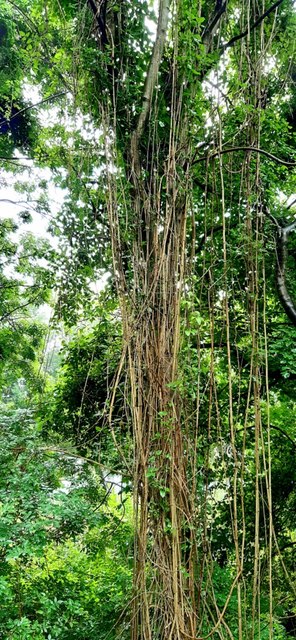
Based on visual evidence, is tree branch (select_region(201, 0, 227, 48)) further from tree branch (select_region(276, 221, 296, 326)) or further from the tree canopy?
tree branch (select_region(276, 221, 296, 326))

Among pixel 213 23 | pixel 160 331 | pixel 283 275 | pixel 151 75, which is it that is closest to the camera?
pixel 160 331

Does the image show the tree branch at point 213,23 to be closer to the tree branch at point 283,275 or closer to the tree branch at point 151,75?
the tree branch at point 151,75

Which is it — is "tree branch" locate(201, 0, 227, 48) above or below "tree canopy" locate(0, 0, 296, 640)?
above

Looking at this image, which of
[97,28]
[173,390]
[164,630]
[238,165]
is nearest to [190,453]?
[173,390]

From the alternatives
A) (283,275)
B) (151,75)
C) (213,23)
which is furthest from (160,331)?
(213,23)

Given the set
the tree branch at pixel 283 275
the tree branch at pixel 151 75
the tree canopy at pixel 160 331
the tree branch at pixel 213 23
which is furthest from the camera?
the tree branch at pixel 283 275

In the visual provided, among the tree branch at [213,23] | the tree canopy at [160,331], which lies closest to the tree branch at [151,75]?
the tree canopy at [160,331]

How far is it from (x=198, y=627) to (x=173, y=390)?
736mm

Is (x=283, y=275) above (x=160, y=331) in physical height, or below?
above

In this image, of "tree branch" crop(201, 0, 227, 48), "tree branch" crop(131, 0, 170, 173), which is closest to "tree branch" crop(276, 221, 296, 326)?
"tree branch" crop(131, 0, 170, 173)

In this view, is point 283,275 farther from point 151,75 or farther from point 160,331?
point 151,75

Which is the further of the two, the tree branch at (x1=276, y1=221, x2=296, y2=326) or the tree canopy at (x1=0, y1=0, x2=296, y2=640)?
the tree branch at (x1=276, y1=221, x2=296, y2=326)

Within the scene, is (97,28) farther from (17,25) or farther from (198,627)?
(17,25)

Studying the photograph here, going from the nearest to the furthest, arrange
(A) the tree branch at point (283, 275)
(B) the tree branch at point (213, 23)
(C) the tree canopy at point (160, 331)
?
(C) the tree canopy at point (160, 331)
(B) the tree branch at point (213, 23)
(A) the tree branch at point (283, 275)
